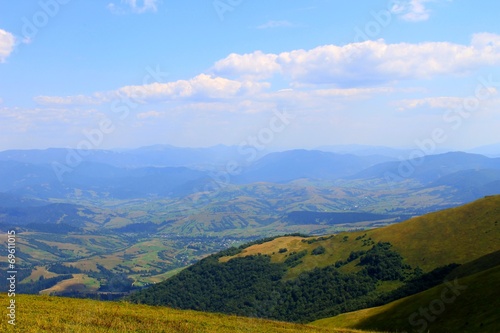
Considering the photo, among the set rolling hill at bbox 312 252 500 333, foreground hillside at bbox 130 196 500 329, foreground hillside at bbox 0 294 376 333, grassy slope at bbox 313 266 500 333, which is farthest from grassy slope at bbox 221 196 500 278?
foreground hillside at bbox 0 294 376 333

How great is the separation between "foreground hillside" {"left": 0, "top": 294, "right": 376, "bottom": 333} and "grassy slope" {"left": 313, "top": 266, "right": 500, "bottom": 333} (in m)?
18.6

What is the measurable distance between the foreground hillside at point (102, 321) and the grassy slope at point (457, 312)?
1865 cm

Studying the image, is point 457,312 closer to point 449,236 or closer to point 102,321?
point 102,321

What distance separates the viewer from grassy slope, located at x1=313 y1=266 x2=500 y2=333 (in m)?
46.2

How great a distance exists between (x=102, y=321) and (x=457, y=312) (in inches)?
1916

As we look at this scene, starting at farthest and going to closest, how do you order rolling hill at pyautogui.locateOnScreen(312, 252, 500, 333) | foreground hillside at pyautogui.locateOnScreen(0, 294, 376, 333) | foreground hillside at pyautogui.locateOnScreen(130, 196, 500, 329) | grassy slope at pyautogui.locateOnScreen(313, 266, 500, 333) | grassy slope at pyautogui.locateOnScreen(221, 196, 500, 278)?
grassy slope at pyautogui.locateOnScreen(221, 196, 500, 278)
foreground hillside at pyautogui.locateOnScreen(130, 196, 500, 329)
rolling hill at pyautogui.locateOnScreen(312, 252, 500, 333)
grassy slope at pyautogui.locateOnScreen(313, 266, 500, 333)
foreground hillside at pyautogui.locateOnScreen(0, 294, 376, 333)

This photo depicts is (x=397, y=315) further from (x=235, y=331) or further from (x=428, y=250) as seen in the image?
(x=428, y=250)

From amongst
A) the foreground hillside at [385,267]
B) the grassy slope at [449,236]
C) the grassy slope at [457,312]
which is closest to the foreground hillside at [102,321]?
the grassy slope at [457,312]

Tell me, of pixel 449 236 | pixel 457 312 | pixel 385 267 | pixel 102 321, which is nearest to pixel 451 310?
pixel 457 312

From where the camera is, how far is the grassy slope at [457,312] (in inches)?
1817

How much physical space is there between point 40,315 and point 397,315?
59.8 meters

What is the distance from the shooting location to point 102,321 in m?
30.8

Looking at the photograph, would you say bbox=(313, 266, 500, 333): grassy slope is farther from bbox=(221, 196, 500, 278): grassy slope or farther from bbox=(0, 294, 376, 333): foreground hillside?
bbox=(221, 196, 500, 278): grassy slope

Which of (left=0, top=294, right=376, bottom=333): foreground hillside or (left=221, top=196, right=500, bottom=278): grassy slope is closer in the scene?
(left=0, top=294, right=376, bottom=333): foreground hillside
